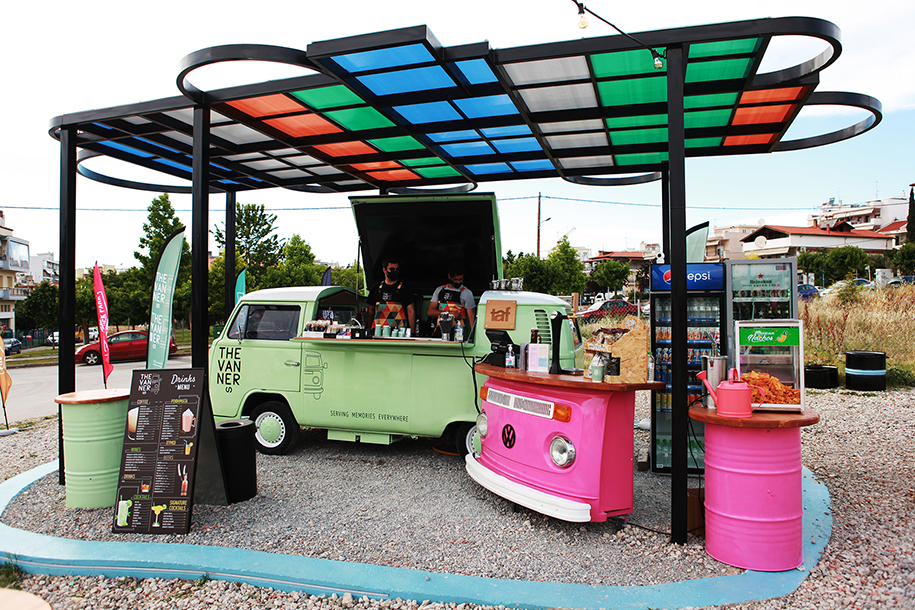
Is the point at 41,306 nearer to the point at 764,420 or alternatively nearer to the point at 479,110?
the point at 479,110

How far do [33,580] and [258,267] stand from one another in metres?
35.0

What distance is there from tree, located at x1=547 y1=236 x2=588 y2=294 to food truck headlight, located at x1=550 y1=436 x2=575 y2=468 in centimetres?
2930

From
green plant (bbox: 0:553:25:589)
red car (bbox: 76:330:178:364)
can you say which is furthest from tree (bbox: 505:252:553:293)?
green plant (bbox: 0:553:25:589)

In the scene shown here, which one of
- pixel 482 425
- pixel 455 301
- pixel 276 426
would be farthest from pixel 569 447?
pixel 276 426

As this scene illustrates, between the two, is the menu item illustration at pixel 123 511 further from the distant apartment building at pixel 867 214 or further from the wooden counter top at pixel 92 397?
the distant apartment building at pixel 867 214

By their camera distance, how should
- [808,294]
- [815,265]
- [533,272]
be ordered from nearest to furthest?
[808,294]
[533,272]
[815,265]

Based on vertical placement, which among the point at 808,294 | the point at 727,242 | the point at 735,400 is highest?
the point at 727,242

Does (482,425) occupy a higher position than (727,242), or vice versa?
(727,242)

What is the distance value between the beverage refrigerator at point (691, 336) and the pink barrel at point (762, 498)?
1.58 m

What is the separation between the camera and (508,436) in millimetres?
4746

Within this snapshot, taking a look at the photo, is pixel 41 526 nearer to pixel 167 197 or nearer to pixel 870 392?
pixel 870 392

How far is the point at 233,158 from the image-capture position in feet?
25.6

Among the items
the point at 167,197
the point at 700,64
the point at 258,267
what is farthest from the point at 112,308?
the point at 700,64

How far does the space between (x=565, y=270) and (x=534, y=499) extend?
113 ft
